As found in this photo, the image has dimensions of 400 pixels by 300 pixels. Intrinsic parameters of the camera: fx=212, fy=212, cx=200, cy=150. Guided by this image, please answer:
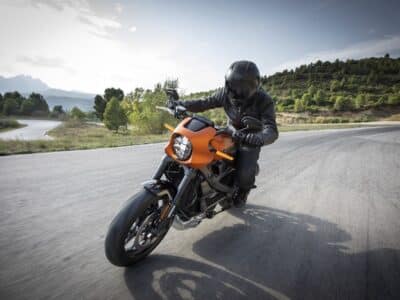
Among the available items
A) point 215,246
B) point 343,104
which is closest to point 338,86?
point 343,104

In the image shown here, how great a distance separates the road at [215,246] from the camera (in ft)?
5.46

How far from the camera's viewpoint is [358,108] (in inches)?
2103

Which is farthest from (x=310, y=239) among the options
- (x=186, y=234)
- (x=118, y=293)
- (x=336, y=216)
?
(x=118, y=293)

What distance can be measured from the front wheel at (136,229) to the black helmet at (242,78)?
1.46 metres

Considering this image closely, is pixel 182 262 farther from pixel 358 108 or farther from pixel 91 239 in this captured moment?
pixel 358 108

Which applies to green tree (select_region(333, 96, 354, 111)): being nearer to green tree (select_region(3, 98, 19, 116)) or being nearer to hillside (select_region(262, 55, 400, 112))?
hillside (select_region(262, 55, 400, 112))

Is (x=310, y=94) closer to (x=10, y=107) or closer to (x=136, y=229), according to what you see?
(x=136, y=229)

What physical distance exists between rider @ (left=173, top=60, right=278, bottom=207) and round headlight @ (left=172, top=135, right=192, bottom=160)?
21.3 inches

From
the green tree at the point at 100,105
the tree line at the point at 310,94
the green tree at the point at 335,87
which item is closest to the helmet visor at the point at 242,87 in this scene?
the tree line at the point at 310,94

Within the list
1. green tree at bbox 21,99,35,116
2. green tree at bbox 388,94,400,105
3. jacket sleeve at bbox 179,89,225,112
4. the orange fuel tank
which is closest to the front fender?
the orange fuel tank

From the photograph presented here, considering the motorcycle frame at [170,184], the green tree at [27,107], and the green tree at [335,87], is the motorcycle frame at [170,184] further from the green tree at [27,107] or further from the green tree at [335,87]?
the green tree at [27,107]

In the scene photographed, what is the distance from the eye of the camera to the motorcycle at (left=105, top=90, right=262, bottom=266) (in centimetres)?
172

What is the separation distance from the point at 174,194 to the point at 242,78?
1431 mm

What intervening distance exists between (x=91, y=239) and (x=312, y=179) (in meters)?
4.31
